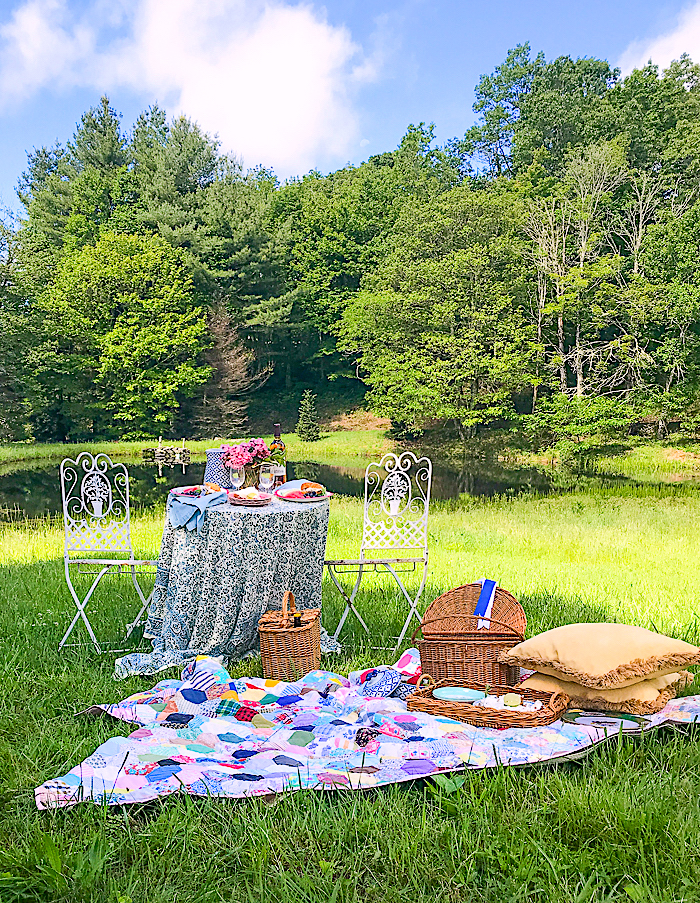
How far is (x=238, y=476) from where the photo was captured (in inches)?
180

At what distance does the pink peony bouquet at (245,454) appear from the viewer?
4.54 meters

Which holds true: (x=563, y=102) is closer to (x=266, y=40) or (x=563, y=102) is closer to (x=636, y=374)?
(x=266, y=40)

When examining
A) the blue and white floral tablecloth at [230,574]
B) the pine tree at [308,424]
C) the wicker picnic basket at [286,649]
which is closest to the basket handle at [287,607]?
the wicker picnic basket at [286,649]

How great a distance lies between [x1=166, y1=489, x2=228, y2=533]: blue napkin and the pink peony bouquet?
10.3 inches

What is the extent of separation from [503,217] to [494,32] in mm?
17603

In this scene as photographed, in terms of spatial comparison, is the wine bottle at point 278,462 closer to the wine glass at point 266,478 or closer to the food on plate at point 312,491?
the wine glass at point 266,478

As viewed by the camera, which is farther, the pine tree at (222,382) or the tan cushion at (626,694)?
the pine tree at (222,382)

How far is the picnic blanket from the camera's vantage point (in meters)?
2.71

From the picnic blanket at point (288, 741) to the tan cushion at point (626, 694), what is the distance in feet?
0.14

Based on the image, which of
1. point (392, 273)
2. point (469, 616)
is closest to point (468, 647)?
point (469, 616)

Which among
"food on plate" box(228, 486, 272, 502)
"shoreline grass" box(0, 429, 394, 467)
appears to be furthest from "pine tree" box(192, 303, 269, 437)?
"food on plate" box(228, 486, 272, 502)

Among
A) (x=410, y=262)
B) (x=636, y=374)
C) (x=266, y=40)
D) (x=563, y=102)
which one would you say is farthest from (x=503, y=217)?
(x=563, y=102)

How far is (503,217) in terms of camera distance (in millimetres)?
22641

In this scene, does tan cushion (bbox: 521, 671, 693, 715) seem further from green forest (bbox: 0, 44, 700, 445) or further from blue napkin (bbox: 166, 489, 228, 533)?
green forest (bbox: 0, 44, 700, 445)
